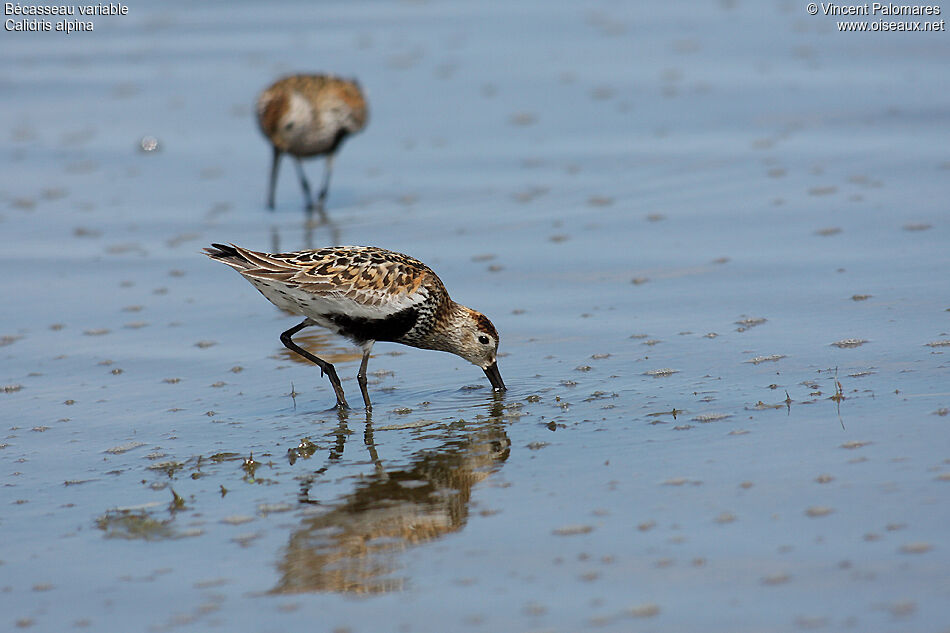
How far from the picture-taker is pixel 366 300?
8.10m

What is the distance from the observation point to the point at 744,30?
19609mm

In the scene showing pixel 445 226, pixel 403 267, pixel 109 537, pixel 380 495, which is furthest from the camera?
pixel 445 226

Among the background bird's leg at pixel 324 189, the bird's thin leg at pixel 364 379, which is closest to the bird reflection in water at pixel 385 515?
the bird's thin leg at pixel 364 379

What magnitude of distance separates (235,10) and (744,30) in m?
10.4

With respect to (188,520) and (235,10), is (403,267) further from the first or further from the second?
(235,10)

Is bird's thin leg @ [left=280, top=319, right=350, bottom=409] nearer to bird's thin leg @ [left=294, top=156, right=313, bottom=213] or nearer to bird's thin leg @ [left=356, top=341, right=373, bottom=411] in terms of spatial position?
bird's thin leg @ [left=356, top=341, right=373, bottom=411]

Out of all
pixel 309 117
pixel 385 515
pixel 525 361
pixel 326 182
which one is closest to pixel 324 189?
pixel 326 182

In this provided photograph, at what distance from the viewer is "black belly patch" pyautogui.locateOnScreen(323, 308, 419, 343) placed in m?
8.21

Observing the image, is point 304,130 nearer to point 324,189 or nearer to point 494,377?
point 324,189

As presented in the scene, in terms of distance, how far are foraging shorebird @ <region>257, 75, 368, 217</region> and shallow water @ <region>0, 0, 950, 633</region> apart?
507 millimetres

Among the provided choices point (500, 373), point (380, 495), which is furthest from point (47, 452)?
point (500, 373)

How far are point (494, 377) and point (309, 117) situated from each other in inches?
293

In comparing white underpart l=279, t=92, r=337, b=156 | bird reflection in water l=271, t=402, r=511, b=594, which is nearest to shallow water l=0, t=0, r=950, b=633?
bird reflection in water l=271, t=402, r=511, b=594

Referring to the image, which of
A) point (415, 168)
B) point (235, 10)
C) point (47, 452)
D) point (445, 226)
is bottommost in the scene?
point (47, 452)
